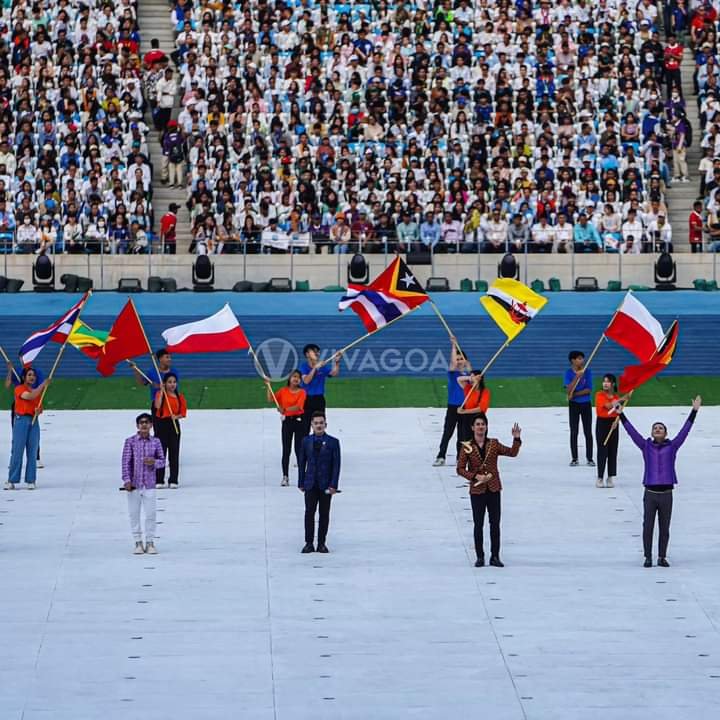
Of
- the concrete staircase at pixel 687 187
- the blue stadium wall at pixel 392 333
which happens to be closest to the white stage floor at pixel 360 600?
the blue stadium wall at pixel 392 333

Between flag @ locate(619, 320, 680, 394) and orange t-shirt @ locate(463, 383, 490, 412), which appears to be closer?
flag @ locate(619, 320, 680, 394)

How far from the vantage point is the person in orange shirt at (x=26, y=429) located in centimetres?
2391

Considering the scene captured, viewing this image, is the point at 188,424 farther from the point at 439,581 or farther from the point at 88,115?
the point at 88,115

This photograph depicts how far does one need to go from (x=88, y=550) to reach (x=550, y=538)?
5010 mm

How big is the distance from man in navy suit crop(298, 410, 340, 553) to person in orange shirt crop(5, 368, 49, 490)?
17.3 ft

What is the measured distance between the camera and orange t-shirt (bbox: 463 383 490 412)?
24594mm

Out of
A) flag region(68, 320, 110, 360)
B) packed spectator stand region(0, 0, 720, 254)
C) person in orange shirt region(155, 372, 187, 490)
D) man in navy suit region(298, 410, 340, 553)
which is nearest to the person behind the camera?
man in navy suit region(298, 410, 340, 553)

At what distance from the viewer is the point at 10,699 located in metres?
15.0

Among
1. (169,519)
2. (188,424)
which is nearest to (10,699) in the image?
(169,519)

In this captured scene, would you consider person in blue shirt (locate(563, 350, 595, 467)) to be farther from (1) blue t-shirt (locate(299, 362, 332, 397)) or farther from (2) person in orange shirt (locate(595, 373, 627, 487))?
(1) blue t-shirt (locate(299, 362, 332, 397))

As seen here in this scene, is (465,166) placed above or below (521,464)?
above

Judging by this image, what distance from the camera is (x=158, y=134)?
4375cm

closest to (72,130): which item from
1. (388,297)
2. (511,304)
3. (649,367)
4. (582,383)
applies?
(388,297)

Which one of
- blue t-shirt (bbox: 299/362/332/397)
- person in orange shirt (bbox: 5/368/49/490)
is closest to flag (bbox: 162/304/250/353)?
blue t-shirt (bbox: 299/362/332/397)
